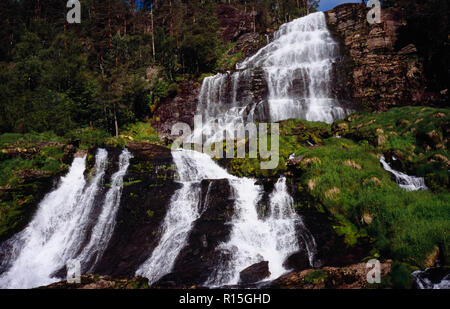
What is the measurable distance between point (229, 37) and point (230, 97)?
20.1 metres

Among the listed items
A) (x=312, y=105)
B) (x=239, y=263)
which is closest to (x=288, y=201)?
(x=239, y=263)

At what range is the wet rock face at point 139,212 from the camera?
8.39 metres

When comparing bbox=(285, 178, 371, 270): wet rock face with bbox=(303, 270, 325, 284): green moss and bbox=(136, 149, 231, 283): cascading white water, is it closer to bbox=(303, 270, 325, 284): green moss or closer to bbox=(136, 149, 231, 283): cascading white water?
bbox=(303, 270, 325, 284): green moss

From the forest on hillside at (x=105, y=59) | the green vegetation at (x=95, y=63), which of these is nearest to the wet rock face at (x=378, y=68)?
the forest on hillside at (x=105, y=59)

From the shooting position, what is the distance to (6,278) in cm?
817

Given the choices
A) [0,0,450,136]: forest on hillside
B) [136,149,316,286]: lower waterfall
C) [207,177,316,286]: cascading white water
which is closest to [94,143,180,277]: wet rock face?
[136,149,316,286]: lower waterfall

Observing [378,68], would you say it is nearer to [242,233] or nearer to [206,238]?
[242,233]

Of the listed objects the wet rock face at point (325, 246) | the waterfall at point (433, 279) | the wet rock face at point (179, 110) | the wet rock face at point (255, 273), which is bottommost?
the wet rock face at point (255, 273)

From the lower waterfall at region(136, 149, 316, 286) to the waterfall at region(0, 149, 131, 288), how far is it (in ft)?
8.24

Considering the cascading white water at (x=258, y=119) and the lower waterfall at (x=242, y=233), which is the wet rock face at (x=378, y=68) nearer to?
the cascading white water at (x=258, y=119)

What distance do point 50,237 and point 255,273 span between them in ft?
27.5

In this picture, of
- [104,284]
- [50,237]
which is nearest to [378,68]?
[104,284]

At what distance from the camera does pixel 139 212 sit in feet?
33.4

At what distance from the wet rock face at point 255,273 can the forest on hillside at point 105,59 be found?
56.0ft
